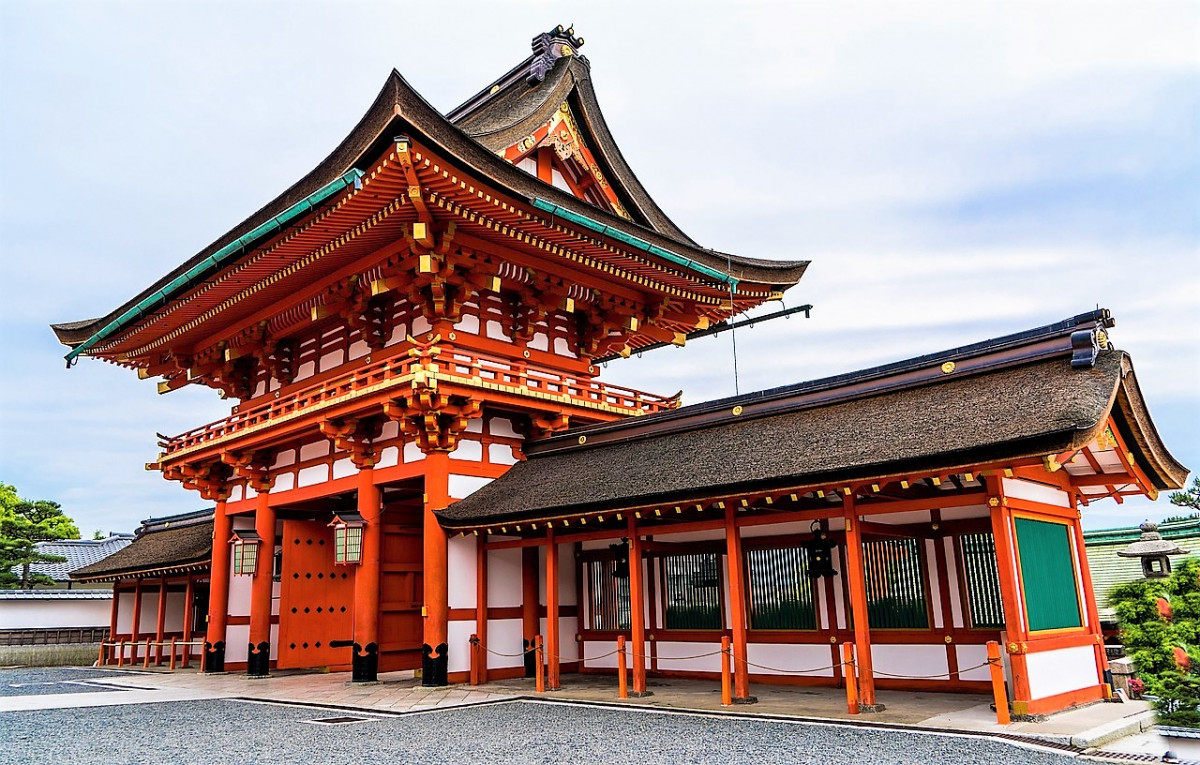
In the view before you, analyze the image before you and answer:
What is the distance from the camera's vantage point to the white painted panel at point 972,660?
36.4 ft

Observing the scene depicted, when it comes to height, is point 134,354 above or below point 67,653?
above

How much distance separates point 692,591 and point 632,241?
6302 millimetres

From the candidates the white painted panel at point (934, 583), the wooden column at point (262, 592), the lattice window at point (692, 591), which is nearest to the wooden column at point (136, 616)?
the wooden column at point (262, 592)

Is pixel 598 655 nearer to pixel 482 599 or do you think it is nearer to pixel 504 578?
pixel 504 578

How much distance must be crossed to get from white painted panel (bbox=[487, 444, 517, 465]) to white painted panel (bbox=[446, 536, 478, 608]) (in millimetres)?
1624

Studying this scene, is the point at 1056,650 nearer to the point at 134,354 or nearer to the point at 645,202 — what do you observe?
the point at 645,202

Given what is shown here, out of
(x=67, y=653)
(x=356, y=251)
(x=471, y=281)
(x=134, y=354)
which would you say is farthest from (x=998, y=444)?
(x=67, y=653)

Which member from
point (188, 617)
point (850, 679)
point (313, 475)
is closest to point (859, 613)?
point (850, 679)

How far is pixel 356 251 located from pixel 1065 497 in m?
12.1

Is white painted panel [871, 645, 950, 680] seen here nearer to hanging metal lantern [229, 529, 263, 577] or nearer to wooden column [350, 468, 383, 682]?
wooden column [350, 468, 383, 682]

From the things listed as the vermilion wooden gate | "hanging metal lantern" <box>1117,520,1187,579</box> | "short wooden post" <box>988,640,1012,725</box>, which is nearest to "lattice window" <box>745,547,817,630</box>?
"short wooden post" <box>988,640,1012,725</box>

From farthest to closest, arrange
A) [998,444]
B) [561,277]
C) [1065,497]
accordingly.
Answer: [561,277] < [1065,497] < [998,444]

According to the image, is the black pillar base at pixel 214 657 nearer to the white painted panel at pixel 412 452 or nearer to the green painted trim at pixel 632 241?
the white painted panel at pixel 412 452

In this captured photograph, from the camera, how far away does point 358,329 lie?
16.9 m
